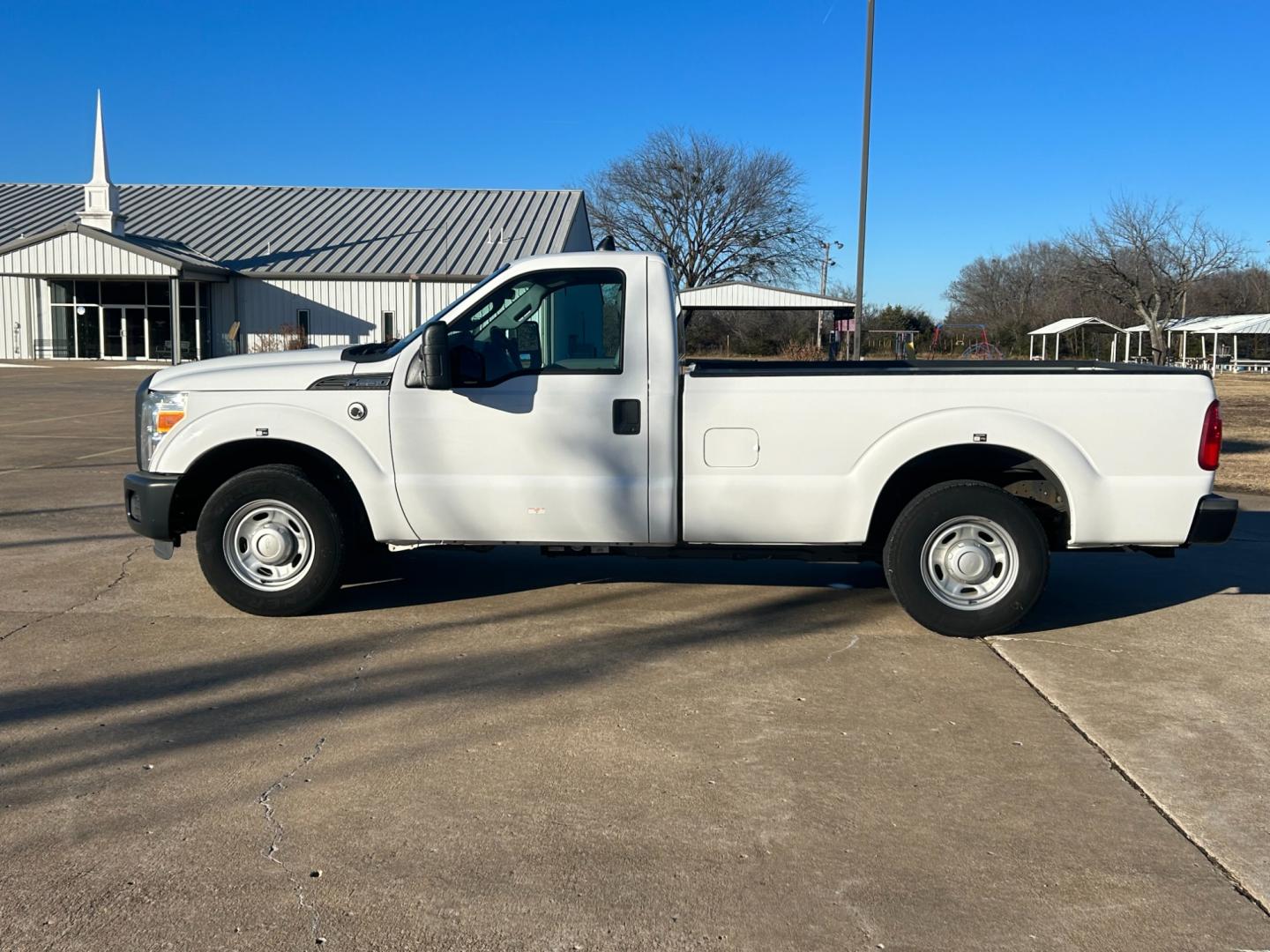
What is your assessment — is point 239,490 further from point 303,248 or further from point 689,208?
point 689,208

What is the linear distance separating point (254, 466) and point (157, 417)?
595 mm

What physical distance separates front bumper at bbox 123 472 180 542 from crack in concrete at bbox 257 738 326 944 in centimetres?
239

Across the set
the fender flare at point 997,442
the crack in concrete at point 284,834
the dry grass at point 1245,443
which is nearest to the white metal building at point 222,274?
the dry grass at point 1245,443

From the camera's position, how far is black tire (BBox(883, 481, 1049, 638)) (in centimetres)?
632

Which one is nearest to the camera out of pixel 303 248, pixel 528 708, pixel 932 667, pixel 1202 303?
pixel 528 708

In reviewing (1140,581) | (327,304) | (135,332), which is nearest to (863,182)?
(1140,581)

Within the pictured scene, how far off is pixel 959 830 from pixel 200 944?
2480 mm

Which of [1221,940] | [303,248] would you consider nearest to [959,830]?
[1221,940]

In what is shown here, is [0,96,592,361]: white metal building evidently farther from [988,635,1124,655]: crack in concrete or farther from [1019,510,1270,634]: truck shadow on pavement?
[988,635,1124,655]: crack in concrete

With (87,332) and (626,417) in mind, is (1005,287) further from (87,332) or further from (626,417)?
(626,417)

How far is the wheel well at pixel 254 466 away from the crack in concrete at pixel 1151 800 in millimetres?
3777

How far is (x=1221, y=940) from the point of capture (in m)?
3.35

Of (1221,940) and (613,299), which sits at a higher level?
(613,299)

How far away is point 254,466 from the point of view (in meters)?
6.81
